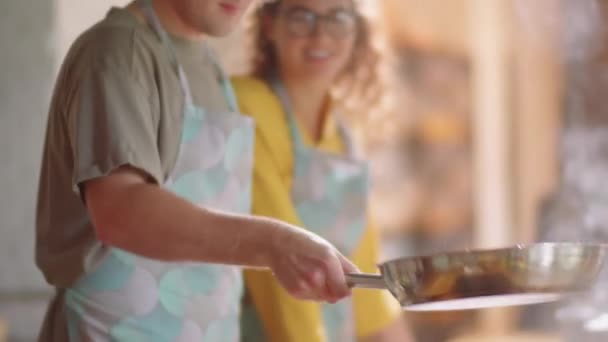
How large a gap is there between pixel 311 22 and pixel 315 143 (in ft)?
0.38

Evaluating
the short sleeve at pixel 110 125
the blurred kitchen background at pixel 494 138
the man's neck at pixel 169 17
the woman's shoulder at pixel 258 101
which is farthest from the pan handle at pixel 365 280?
the blurred kitchen background at pixel 494 138

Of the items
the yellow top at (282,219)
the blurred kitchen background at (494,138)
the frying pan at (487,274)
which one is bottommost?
the blurred kitchen background at (494,138)

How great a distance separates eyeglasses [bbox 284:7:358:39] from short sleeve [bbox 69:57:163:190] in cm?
35

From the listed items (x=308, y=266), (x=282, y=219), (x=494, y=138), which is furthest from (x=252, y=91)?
(x=494, y=138)

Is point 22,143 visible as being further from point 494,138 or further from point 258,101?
point 494,138

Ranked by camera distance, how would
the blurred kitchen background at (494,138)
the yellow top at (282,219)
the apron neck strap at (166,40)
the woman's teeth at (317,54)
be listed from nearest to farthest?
the apron neck strap at (166,40)
the yellow top at (282,219)
the woman's teeth at (317,54)
the blurred kitchen background at (494,138)

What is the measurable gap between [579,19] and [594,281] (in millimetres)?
1163

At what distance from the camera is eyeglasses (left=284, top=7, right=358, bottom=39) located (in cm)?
102

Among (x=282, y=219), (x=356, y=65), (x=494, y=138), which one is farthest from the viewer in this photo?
(x=494, y=138)

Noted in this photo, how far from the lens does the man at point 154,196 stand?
63 centimetres

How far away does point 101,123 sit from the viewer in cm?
67

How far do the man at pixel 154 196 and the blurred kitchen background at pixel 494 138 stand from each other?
359 millimetres

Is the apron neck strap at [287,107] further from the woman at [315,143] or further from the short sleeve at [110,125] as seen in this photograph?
the short sleeve at [110,125]

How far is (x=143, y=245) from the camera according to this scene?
63 centimetres
